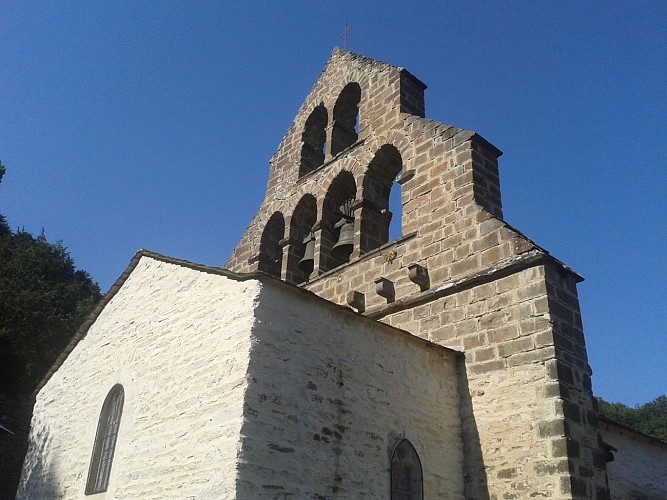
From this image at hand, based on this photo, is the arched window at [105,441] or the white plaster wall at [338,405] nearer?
the white plaster wall at [338,405]

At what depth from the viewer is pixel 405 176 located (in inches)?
396

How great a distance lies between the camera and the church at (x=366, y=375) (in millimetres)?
6199

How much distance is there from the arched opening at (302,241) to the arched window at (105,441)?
4.19m

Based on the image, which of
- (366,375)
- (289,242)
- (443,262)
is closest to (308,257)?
(289,242)

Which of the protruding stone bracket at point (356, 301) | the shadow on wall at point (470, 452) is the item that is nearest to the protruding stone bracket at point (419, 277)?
the protruding stone bracket at point (356, 301)

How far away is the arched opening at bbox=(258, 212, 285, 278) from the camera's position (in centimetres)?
1237

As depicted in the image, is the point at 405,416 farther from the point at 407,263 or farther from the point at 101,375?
the point at 101,375

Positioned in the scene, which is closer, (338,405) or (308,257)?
(338,405)

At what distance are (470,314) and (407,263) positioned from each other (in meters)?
1.58

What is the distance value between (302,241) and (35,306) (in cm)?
1246

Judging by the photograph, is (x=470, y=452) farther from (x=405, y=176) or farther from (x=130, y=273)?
(x=130, y=273)

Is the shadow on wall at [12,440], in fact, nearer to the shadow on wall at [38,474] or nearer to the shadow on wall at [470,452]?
the shadow on wall at [38,474]

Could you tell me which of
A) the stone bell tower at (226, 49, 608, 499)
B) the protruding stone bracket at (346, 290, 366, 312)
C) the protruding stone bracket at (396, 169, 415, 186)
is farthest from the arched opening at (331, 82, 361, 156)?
the protruding stone bracket at (346, 290, 366, 312)

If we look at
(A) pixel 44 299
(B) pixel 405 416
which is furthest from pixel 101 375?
(A) pixel 44 299
